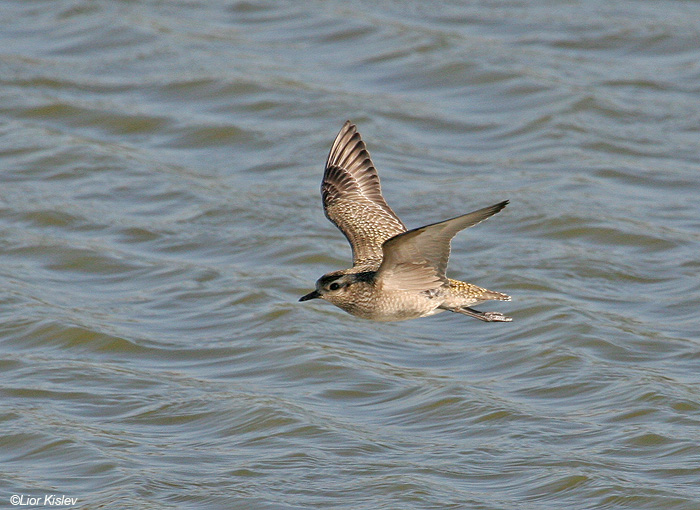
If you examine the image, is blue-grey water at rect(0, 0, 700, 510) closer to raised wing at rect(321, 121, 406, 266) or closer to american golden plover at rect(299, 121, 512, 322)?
american golden plover at rect(299, 121, 512, 322)

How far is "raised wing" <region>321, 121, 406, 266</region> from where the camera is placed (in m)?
9.23

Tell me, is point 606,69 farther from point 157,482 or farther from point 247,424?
point 157,482

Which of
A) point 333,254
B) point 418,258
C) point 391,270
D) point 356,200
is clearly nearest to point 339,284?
point 391,270

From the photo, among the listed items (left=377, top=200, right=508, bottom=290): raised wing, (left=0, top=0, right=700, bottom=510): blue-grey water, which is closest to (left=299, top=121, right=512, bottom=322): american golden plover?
(left=377, top=200, right=508, bottom=290): raised wing

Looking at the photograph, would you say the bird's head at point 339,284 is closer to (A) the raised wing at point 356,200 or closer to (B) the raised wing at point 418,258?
(B) the raised wing at point 418,258

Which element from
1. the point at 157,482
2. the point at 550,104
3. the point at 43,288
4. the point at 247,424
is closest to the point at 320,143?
the point at 550,104

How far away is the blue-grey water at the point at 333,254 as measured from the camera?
9.34m

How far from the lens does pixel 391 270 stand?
8.12m

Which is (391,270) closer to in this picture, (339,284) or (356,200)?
(339,284)

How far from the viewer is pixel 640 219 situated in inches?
513

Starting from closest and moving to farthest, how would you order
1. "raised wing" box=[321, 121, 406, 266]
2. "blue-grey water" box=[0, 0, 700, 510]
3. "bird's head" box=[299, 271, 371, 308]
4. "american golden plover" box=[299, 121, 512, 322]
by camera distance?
"american golden plover" box=[299, 121, 512, 322], "bird's head" box=[299, 271, 371, 308], "raised wing" box=[321, 121, 406, 266], "blue-grey water" box=[0, 0, 700, 510]

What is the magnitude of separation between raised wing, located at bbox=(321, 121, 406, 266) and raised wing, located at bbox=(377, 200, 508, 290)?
824 millimetres

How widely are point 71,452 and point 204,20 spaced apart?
8948 millimetres

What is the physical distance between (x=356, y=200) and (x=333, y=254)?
9.44ft
